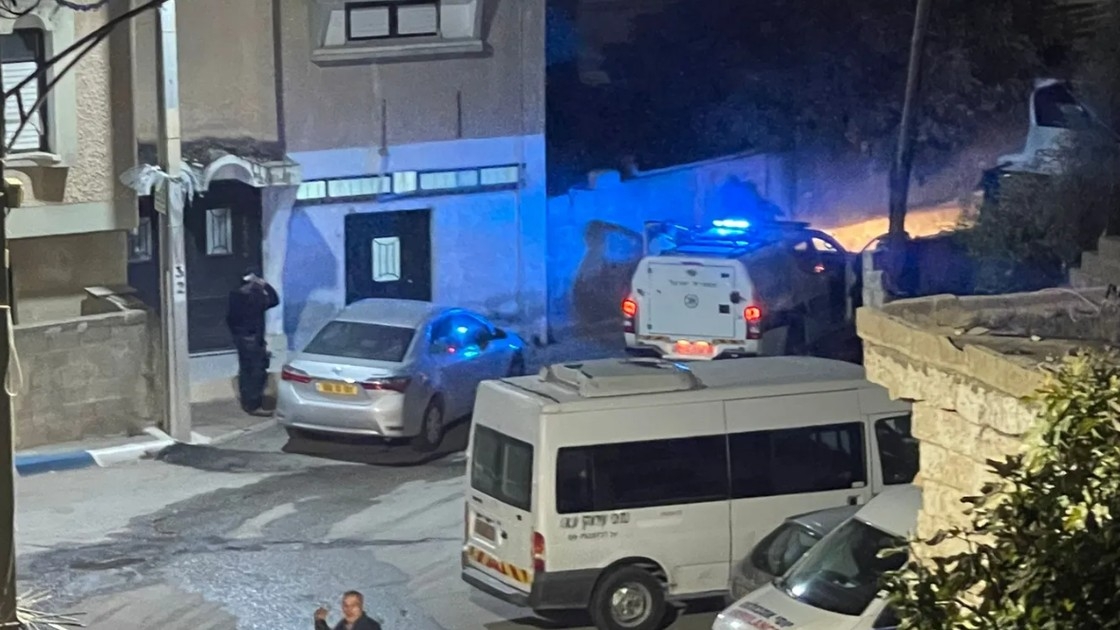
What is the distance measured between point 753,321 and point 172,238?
6.73 meters

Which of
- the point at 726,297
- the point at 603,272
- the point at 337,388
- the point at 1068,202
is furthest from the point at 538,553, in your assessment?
the point at 1068,202

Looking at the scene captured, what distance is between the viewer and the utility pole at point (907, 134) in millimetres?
25562

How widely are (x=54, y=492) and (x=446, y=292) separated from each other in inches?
263

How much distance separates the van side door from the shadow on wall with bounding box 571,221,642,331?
10268 mm

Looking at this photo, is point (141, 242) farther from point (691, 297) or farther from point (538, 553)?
point (538, 553)

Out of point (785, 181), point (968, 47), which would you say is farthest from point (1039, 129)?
point (785, 181)

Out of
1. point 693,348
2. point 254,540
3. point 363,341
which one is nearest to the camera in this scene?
point 254,540

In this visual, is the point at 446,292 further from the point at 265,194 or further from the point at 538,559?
the point at 538,559

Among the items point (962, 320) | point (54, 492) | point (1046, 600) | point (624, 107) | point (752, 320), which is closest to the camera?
point (1046, 600)

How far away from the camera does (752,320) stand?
2044 cm

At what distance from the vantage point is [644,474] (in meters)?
13.2

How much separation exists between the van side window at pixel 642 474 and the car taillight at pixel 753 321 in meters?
7.18

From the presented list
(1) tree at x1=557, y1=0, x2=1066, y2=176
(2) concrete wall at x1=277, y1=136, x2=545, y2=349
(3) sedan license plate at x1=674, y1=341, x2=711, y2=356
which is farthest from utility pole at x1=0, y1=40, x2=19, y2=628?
(1) tree at x1=557, y1=0, x2=1066, y2=176

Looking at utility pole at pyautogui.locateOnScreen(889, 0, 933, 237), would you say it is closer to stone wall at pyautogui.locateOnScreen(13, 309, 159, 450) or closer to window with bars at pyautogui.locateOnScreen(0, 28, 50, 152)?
stone wall at pyautogui.locateOnScreen(13, 309, 159, 450)
